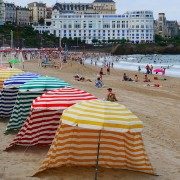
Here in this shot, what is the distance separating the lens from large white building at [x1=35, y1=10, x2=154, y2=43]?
533ft

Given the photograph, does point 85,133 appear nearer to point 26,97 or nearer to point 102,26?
point 26,97

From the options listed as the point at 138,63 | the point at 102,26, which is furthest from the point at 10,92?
the point at 102,26

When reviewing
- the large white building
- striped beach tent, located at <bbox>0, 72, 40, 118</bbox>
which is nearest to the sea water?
striped beach tent, located at <bbox>0, 72, 40, 118</bbox>

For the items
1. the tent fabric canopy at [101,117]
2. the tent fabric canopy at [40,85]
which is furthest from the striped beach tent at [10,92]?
the tent fabric canopy at [101,117]

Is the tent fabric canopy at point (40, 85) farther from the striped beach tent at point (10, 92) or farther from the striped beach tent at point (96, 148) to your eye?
the striped beach tent at point (96, 148)

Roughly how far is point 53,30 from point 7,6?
18.9 metres

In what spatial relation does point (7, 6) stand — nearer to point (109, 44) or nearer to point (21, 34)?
point (109, 44)

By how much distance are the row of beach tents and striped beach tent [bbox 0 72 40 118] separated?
2825 millimetres

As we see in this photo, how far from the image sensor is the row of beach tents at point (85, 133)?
23.3 ft

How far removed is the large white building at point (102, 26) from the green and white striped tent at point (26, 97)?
151564 mm

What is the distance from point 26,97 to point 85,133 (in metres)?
3.26

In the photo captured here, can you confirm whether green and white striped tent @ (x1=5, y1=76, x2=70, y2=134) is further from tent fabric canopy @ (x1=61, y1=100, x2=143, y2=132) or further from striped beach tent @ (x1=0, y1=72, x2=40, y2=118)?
tent fabric canopy @ (x1=61, y1=100, x2=143, y2=132)

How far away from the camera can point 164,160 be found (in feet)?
29.1

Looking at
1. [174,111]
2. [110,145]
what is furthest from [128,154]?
[174,111]
